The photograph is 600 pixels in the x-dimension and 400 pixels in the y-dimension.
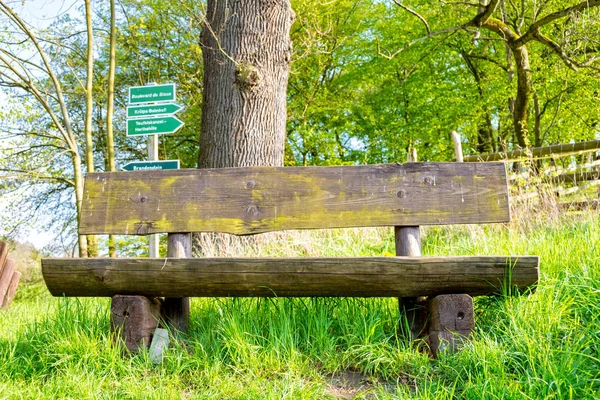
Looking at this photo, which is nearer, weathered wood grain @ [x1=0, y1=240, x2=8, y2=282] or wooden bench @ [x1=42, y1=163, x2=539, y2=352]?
wooden bench @ [x1=42, y1=163, x2=539, y2=352]

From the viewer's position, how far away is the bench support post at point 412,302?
3094 mm

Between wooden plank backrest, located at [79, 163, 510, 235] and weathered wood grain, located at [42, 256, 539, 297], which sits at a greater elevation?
wooden plank backrest, located at [79, 163, 510, 235]

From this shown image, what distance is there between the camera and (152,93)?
657cm

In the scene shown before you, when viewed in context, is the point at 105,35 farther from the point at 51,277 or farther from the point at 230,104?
the point at 51,277

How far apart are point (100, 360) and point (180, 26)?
42.3 ft

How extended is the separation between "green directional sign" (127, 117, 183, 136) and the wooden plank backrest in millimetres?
3211

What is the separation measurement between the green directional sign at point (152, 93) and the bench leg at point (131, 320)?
399 cm

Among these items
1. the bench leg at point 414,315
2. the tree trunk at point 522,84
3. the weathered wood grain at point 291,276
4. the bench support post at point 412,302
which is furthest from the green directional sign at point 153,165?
the tree trunk at point 522,84

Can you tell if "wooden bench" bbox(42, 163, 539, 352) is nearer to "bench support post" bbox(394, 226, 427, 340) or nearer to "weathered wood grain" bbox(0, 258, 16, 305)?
"bench support post" bbox(394, 226, 427, 340)

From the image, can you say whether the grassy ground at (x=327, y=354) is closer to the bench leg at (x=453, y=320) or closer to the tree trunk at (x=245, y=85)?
the bench leg at (x=453, y=320)

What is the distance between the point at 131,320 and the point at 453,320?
5.70 ft

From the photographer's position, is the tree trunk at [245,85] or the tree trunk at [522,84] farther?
the tree trunk at [522,84]

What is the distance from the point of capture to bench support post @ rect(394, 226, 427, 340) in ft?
10.2

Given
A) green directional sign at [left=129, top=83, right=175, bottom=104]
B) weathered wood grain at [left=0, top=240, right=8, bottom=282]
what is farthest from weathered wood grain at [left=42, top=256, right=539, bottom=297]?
weathered wood grain at [left=0, top=240, right=8, bottom=282]
